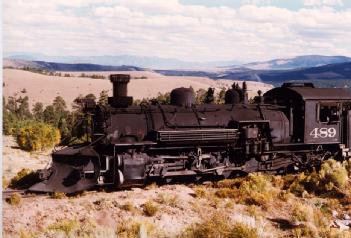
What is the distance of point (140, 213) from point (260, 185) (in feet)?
14.4

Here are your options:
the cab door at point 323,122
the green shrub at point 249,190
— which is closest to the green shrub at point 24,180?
the green shrub at point 249,190

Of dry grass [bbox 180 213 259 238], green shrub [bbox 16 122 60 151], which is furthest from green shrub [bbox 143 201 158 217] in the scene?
green shrub [bbox 16 122 60 151]

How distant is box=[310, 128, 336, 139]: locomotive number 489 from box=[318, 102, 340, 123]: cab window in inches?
15.8

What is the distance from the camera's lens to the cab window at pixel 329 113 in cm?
1844

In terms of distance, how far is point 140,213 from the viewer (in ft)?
41.4

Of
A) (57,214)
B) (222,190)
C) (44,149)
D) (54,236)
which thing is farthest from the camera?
(44,149)

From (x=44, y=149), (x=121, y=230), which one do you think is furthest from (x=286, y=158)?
(x=44, y=149)

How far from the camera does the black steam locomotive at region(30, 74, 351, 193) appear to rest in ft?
47.6

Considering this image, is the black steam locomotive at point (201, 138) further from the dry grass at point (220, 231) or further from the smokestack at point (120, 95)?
the dry grass at point (220, 231)

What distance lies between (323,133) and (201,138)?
5437 mm

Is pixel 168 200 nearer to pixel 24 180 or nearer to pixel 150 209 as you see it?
pixel 150 209

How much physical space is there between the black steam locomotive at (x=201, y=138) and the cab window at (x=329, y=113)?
0.12ft

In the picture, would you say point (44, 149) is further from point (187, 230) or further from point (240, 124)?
point (187, 230)

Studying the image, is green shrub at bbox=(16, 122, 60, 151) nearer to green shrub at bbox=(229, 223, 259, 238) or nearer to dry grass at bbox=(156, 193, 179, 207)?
dry grass at bbox=(156, 193, 179, 207)
